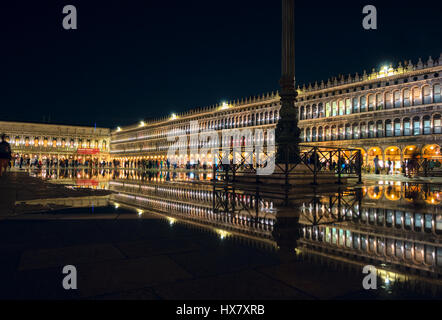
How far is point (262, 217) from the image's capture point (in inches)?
201

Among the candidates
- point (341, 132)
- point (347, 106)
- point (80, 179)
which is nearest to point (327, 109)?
point (347, 106)

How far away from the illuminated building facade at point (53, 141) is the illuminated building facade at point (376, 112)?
60038mm

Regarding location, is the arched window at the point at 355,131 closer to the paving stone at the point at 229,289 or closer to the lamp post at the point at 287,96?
the lamp post at the point at 287,96

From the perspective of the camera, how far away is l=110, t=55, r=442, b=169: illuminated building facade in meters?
36.9

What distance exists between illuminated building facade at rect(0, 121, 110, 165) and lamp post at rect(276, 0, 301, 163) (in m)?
79.9

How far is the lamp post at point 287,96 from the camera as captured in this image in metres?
11.9

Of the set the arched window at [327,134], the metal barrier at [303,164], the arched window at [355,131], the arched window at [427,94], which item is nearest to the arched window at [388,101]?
the arched window at [427,94]

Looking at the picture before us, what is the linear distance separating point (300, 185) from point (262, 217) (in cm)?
595

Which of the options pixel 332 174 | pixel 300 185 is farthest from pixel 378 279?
pixel 332 174

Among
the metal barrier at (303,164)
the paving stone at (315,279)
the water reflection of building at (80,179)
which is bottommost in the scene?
the paving stone at (315,279)

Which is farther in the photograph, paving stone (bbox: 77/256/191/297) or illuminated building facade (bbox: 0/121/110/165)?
illuminated building facade (bbox: 0/121/110/165)

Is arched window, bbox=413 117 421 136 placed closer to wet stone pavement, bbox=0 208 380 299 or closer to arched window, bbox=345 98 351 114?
arched window, bbox=345 98 351 114
